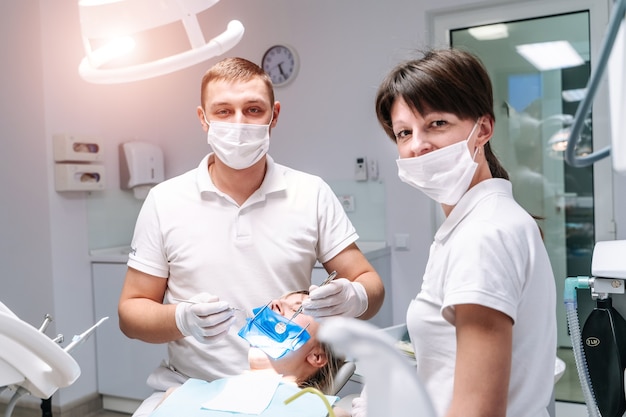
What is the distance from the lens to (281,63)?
377cm

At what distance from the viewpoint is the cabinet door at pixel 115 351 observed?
11.1 ft

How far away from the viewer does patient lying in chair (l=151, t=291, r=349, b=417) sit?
1.43 m

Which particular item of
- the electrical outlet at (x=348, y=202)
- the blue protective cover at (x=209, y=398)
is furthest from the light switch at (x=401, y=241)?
the blue protective cover at (x=209, y=398)

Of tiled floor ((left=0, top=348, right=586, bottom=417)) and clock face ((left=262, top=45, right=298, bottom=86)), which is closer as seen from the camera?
tiled floor ((left=0, top=348, right=586, bottom=417))

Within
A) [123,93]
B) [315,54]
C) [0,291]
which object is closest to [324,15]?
[315,54]

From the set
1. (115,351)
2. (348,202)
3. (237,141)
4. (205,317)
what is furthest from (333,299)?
(115,351)

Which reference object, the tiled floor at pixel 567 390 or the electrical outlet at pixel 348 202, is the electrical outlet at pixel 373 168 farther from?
the tiled floor at pixel 567 390

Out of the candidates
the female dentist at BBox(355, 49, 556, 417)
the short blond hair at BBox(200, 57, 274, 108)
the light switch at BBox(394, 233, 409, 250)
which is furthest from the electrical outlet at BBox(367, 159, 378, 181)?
the female dentist at BBox(355, 49, 556, 417)

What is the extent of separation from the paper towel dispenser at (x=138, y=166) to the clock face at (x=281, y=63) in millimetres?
950

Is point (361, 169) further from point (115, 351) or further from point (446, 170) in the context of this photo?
point (446, 170)

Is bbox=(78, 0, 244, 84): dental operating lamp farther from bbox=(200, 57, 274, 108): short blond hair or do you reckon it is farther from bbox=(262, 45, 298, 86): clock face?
bbox=(262, 45, 298, 86): clock face

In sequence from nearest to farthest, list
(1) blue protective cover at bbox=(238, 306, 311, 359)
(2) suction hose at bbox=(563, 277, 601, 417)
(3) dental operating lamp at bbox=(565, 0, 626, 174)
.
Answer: (3) dental operating lamp at bbox=(565, 0, 626, 174), (1) blue protective cover at bbox=(238, 306, 311, 359), (2) suction hose at bbox=(563, 277, 601, 417)

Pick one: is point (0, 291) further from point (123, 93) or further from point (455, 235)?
point (455, 235)

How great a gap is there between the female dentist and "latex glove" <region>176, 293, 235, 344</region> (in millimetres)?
591
